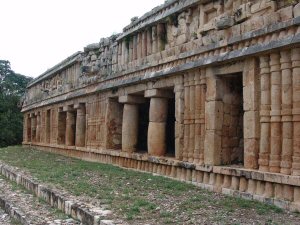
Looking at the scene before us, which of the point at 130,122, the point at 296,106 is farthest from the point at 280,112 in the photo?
the point at 130,122

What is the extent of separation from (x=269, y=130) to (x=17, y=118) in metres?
29.1

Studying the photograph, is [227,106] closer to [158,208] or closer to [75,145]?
[158,208]

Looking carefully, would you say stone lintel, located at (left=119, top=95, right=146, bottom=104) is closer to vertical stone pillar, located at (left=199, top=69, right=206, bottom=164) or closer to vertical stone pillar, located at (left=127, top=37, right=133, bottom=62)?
vertical stone pillar, located at (left=127, top=37, right=133, bottom=62)

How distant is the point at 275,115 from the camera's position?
6.89 m

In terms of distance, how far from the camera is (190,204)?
6660 mm

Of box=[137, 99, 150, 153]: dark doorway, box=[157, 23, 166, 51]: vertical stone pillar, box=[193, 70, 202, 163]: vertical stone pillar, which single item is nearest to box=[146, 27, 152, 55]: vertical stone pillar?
box=[157, 23, 166, 51]: vertical stone pillar

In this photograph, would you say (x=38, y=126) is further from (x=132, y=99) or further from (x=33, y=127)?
(x=132, y=99)

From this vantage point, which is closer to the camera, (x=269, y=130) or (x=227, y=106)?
(x=269, y=130)

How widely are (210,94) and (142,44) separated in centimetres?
394

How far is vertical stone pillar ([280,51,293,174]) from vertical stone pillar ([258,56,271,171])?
347mm

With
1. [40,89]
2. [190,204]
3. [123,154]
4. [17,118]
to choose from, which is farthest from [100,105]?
[17,118]

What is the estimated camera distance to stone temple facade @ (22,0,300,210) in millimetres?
6727

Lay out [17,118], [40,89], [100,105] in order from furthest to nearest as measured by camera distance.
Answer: [17,118] → [40,89] → [100,105]

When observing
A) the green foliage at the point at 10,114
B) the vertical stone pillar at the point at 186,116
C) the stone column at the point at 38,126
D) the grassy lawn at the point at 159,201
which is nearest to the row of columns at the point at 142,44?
the vertical stone pillar at the point at 186,116
